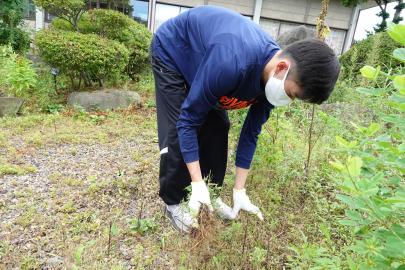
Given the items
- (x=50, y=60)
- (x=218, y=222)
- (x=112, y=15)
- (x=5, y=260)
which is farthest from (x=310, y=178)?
(x=112, y=15)

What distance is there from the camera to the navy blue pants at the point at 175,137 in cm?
202

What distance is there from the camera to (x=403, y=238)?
2.49 feet

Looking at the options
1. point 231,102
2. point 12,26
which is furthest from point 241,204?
point 12,26

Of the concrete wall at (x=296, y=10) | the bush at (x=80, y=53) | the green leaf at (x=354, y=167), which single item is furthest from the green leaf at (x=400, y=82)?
the concrete wall at (x=296, y=10)

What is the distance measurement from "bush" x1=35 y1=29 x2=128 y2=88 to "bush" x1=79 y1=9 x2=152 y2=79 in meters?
0.70

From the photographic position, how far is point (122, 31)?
6.13 m

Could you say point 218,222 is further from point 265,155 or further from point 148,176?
point 148,176

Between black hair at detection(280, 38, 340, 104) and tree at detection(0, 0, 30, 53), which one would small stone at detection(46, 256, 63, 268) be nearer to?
black hair at detection(280, 38, 340, 104)

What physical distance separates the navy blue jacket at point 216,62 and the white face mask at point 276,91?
0.23 ft

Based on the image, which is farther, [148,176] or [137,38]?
[137,38]

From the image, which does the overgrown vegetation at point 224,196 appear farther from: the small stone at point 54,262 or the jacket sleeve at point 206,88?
the jacket sleeve at point 206,88

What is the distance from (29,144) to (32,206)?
1.34 meters

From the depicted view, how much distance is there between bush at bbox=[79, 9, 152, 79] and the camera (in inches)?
233

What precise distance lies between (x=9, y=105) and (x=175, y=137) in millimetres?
3423
